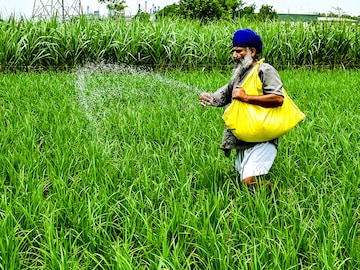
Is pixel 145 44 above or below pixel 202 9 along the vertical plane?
below

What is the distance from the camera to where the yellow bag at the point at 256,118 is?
2482 mm

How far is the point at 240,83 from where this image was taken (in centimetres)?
260

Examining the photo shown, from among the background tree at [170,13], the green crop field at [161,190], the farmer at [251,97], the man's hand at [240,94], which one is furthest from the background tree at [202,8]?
the man's hand at [240,94]

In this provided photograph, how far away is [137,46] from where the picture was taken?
26.1 ft

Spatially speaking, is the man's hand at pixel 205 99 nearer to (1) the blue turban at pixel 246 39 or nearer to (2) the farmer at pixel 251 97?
(2) the farmer at pixel 251 97

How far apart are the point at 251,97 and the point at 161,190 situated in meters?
0.62

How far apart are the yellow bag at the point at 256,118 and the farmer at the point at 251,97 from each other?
3cm

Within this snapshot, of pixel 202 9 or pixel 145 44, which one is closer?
pixel 145 44

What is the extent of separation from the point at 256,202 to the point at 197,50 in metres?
6.06

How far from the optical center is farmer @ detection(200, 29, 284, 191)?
2467 mm

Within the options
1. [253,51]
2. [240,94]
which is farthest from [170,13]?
[240,94]

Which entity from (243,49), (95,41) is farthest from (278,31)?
(243,49)

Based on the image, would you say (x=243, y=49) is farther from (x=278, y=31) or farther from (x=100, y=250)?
(x=278, y=31)

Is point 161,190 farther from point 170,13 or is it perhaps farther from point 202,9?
point 202,9
